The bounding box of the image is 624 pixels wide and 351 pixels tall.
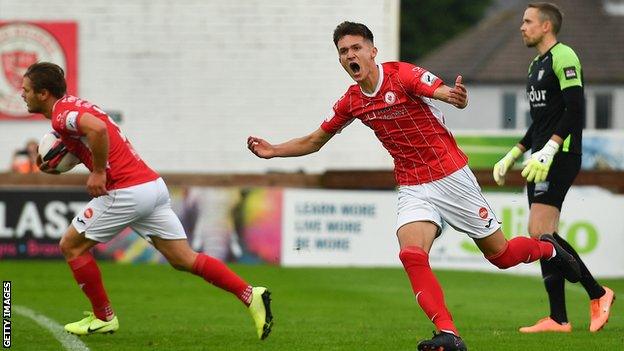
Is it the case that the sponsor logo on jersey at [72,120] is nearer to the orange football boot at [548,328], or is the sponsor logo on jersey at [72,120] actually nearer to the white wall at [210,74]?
the orange football boot at [548,328]

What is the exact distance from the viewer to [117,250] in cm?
1953

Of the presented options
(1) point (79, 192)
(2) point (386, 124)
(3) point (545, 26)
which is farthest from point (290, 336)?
(1) point (79, 192)

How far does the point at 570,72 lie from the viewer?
10227 mm

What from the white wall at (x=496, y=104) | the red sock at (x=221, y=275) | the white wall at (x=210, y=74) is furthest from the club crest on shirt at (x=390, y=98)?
the white wall at (x=496, y=104)

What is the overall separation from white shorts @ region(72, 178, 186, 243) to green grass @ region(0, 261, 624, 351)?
76 centimetres

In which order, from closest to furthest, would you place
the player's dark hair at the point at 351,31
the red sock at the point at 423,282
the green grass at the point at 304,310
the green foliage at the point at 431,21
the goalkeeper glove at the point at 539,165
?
the red sock at the point at 423,282, the player's dark hair at the point at 351,31, the green grass at the point at 304,310, the goalkeeper glove at the point at 539,165, the green foliage at the point at 431,21

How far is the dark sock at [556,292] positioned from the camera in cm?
1059

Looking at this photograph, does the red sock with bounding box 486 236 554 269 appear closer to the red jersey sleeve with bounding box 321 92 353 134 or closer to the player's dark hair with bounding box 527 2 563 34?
the red jersey sleeve with bounding box 321 92 353 134

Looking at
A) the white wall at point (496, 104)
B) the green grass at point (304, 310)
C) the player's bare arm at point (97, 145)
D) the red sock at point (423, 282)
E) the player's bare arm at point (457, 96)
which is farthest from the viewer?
the white wall at point (496, 104)

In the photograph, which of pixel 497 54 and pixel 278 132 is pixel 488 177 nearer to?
pixel 278 132

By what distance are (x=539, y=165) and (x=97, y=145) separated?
2984mm

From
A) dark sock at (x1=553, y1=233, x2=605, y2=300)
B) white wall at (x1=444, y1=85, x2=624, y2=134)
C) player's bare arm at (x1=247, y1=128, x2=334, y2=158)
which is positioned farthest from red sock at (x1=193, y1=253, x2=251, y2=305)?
white wall at (x1=444, y1=85, x2=624, y2=134)

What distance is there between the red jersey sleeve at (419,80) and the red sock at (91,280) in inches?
103

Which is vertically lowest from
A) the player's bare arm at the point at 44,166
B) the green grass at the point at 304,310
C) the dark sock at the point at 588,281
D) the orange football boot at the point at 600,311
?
the green grass at the point at 304,310
